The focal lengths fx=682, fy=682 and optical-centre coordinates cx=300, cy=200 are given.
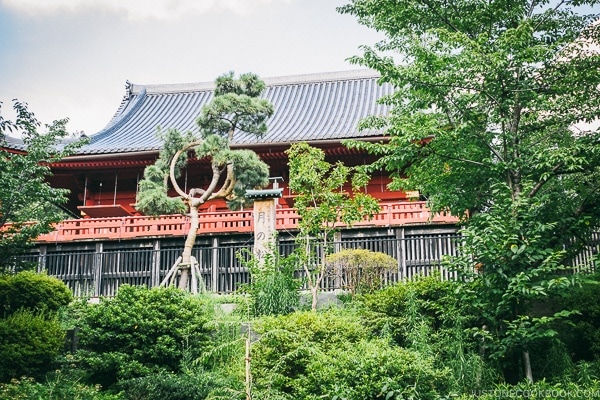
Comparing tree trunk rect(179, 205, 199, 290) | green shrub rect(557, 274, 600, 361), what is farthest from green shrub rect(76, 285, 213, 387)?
green shrub rect(557, 274, 600, 361)

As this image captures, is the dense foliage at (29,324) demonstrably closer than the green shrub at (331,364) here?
No

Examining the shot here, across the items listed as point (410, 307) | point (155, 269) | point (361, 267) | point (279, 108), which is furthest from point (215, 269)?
point (279, 108)

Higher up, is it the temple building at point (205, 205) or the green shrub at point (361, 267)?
the temple building at point (205, 205)

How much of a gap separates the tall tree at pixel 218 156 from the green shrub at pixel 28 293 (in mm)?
3279

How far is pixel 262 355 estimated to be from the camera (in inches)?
360

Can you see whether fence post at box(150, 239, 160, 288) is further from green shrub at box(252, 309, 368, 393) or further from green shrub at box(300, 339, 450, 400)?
green shrub at box(300, 339, 450, 400)

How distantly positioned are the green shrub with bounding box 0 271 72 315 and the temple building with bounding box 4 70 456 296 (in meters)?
3.29

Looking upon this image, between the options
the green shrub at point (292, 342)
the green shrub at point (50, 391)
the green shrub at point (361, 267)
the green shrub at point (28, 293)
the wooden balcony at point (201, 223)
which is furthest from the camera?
the wooden balcony at point (201, 223)

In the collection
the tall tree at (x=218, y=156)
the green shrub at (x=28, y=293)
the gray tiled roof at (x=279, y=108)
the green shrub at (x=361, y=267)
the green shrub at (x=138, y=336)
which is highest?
the gray tiled roof at (x=279, y=108)

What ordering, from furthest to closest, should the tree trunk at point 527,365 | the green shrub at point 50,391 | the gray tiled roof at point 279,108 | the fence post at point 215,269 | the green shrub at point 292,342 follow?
the gray tiled roof at point 279,108, the fence post at point 215,269, the green shrub at point 50,391, the tree trunk at point 527,365, the green shrub at point 292,342

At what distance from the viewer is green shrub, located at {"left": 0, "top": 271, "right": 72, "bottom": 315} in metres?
11.5

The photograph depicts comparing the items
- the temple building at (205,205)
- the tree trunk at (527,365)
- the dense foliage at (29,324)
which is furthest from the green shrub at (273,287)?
the tree trunk at (527,365)

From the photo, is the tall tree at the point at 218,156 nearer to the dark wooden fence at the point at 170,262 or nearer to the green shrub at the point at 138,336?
the dark wooden fence at the point at 170,262

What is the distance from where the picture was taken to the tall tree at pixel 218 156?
14938 mm
